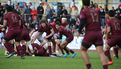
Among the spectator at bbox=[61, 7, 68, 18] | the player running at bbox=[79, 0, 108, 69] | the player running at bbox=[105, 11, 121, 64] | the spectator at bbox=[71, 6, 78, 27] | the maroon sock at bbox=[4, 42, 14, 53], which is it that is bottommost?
the spectator at bbox=[71, 6, 78, 27]

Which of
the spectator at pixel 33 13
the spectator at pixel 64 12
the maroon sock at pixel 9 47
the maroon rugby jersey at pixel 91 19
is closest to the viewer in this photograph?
the maroon rugby jersey at pixel 91 19

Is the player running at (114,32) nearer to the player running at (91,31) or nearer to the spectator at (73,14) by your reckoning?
the player running at (91,31)

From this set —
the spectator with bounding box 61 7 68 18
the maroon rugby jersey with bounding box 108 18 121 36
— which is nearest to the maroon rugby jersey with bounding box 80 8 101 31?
the maroon rugby jersey with bounding box 108 18 121 36

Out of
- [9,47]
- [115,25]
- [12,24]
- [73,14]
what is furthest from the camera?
[73,14]

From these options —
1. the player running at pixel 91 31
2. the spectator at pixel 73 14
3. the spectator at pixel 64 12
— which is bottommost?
the spectator at pixel 73 14

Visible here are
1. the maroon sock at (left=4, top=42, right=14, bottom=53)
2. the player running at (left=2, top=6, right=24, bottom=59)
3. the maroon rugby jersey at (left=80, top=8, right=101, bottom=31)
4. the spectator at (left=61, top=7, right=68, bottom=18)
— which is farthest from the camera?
the spectator at (left=61, top=7, right=68, bottom=18)

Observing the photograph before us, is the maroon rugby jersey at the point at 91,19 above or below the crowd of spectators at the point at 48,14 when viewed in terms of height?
above

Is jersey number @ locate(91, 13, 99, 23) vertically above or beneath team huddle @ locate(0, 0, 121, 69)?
above

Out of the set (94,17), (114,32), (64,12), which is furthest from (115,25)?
(64,12)

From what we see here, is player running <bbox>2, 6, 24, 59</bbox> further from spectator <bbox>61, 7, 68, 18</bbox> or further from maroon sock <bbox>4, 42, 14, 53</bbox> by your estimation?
spectator <bbox>61, 7, 68, 18</bbox>

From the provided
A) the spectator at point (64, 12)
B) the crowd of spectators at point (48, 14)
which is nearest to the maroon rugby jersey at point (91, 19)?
the crowd of spectators at point (48, 14)

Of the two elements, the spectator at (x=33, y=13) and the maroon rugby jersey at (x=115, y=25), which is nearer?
the maroon rugby jersey at (x=115, y=25)

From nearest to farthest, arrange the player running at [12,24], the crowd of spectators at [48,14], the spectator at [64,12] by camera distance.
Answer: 1. the player running at [12,24]
2. the crowd of spectators at [48,14]
3. the spectator at [64,12]

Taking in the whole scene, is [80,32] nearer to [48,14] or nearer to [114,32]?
[114,32]
